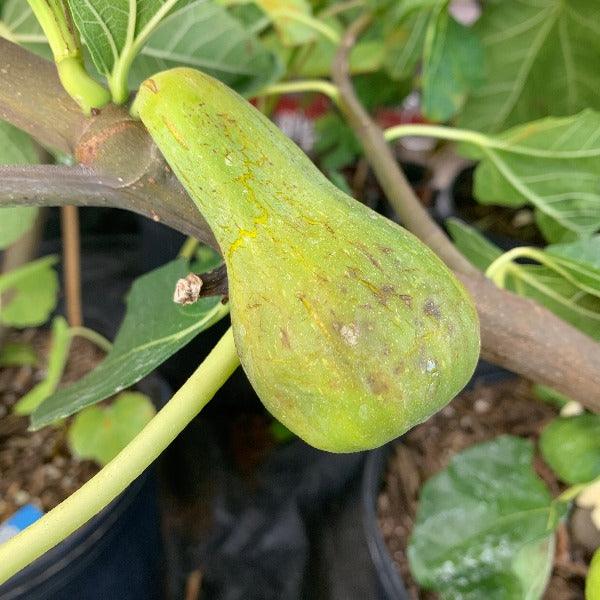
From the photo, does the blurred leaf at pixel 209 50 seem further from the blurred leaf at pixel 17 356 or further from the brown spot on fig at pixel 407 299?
the blurred leaf at pixel 17 356

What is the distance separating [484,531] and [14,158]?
0.37 m

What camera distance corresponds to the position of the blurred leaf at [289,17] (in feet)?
1.85

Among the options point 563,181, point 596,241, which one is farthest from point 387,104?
point 596,241

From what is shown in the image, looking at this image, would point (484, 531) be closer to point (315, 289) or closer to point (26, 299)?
point (315, 289)

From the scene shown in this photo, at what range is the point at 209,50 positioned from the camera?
1.35 ft

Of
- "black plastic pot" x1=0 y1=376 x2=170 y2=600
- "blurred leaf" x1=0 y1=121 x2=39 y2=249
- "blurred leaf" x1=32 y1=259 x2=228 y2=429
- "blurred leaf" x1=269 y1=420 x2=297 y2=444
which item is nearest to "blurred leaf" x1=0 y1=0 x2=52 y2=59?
"blurred leaf" x1=0 y1=121 x2=39 y2=249

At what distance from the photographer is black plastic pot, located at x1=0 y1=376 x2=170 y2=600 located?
44 centimetres

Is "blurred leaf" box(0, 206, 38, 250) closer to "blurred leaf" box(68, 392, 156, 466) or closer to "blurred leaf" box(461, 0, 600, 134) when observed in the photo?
"blurred leaf" box(68, 392, 156, 466)

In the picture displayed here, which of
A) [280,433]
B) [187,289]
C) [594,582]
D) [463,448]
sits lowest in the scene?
[280,433]

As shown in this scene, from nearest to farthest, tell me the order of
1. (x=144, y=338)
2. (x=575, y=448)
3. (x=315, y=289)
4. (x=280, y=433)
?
(x=315, y=289), (x=144, y=338), (x=575, y=448), (x=280, y=433)

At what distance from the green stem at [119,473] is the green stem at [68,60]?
103mm

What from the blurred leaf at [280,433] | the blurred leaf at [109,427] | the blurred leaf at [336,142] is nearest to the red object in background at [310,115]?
the blurred leaf at [336,142]

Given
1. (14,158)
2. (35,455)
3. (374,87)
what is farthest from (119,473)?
(374,87)

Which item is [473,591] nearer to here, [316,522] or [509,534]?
[509,534]
